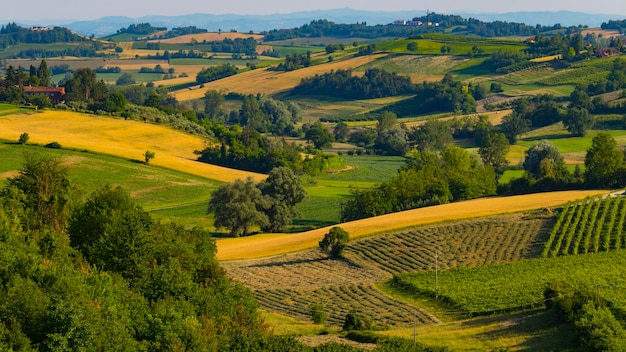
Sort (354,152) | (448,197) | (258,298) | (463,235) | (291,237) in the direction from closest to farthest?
(258,298)
(463,235)
(291,237)
(448,197)
(354,152)

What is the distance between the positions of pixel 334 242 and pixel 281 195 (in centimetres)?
2386

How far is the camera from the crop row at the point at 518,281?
53375mm

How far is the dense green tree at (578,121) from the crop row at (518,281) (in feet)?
291

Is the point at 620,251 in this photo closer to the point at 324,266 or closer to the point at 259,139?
the point at 324,266

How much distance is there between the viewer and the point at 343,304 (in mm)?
57344

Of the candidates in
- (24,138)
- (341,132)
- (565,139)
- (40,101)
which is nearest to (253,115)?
(341,132)

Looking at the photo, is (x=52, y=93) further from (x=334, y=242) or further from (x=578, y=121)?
(x=334, y=242)

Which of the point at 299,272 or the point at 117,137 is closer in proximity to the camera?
the point at 299,272

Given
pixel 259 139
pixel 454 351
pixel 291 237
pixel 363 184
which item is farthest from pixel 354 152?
pixel 454 351

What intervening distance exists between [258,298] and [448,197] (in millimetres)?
36578

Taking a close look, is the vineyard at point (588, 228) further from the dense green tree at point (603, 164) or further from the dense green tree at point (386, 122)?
the dense green tree at point (386, 122)

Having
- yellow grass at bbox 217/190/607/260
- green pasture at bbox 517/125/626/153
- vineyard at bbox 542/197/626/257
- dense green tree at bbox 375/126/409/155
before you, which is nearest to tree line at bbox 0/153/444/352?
yellow grass at bbox 217/190/607/260

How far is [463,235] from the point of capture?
7038 cm

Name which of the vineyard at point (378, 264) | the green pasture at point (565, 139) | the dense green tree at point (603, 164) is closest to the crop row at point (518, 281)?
the vineyard at point (378, 264)
